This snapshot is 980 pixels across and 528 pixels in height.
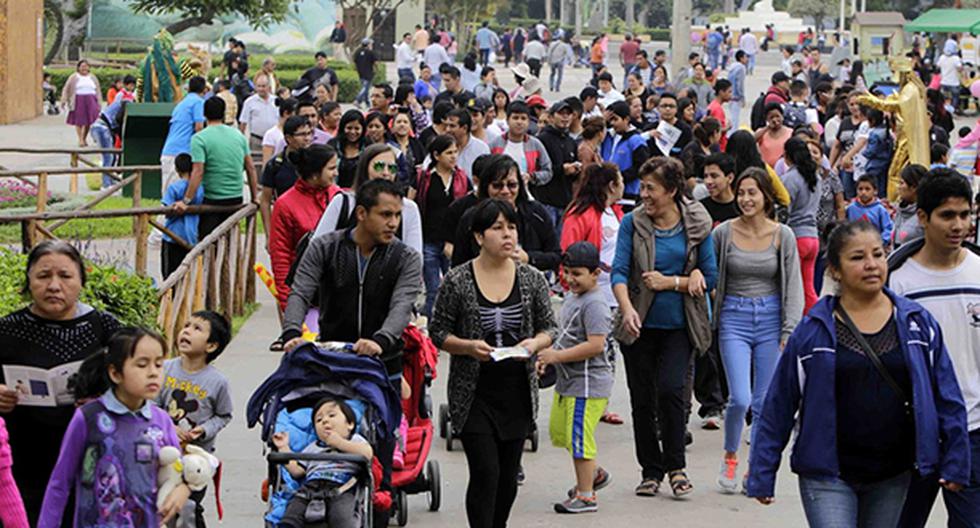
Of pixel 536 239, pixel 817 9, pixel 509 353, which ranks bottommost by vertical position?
pixel 509 353

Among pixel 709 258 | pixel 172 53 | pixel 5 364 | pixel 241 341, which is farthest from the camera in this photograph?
pixel 172 53

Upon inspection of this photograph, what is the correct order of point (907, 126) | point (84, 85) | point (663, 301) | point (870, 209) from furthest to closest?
1. point (84, 85)
2. point (907, 126)
3. point (870, 209)
4. point (663, 301)

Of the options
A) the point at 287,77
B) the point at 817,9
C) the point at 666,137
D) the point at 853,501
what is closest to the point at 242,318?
the point at 666,137

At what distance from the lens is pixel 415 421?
856cm

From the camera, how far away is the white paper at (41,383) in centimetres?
604

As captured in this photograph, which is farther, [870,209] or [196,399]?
[870,209]

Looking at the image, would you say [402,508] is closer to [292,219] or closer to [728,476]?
[728,476]

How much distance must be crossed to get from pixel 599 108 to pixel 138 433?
601 inches

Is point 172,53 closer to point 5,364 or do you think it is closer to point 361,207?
point 361,207

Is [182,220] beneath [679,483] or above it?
above

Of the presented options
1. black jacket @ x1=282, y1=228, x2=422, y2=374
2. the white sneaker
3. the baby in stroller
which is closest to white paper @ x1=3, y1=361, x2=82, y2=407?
the baby in stroller

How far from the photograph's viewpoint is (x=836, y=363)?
Answer: 20.0 feet

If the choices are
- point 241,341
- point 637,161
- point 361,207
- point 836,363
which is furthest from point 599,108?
point 836,363

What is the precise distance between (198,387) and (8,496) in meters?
2.46
